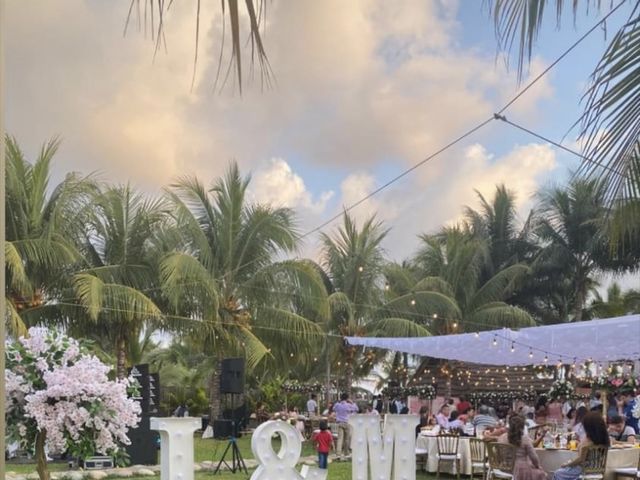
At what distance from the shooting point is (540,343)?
51.4 feet

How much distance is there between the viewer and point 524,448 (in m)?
8.43

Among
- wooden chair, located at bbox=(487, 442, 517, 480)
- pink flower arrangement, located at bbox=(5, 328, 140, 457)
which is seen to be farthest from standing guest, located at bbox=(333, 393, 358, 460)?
pink flower arrangement, located at bbox=(5, 328, 140, 457)

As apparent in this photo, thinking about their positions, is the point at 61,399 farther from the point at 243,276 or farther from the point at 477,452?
the point at 243,276

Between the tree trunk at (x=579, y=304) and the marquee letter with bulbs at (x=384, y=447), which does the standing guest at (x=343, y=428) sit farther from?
the tree trunk at (x=579, y=304)

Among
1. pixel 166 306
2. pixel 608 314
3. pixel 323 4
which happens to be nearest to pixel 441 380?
pixel 608 314

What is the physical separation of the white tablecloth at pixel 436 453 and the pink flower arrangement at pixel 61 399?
314 inches

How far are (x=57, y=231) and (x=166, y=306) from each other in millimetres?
3337

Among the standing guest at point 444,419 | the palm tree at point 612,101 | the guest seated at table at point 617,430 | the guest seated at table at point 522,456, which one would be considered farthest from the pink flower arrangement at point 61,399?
the standing guest at point 444,419

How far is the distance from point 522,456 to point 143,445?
839cm

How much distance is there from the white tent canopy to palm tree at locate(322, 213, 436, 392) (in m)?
4.58

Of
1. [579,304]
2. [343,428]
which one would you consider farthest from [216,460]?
[579,304]

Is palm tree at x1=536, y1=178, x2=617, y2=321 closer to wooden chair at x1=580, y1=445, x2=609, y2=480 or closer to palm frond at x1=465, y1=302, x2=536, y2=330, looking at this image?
palm frond at x1=465, y1=302, x2=536, y2=330

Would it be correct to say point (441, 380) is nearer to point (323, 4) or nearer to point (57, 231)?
point (57, 231)

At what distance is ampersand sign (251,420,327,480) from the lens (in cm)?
616
